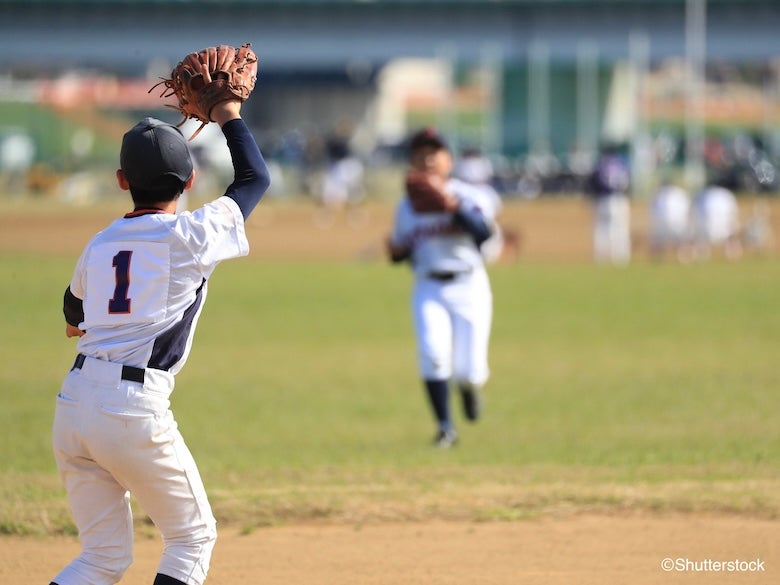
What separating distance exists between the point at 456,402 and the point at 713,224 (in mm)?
16190

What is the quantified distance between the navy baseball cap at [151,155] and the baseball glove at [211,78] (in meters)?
0.21

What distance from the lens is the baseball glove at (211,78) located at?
447 cm

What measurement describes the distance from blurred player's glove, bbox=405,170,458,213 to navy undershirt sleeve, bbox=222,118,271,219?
15.3 ft

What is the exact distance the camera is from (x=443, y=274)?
30.5ft

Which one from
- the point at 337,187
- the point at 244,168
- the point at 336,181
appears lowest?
the point at 244,168

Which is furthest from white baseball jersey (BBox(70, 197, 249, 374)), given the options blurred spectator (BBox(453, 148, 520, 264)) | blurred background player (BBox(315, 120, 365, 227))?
blurred background player (BBox(315, 120, 365, 227))

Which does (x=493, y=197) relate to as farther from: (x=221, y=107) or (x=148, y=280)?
(x=148, y=280)

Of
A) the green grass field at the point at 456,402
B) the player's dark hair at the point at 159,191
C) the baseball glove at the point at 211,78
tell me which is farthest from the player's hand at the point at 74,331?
the green grass field at the point at 456,402

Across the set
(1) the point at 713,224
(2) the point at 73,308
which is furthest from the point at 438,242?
(1) the point at 713,224

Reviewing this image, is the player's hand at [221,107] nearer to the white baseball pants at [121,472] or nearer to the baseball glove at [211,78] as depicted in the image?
the baseball glove at [211,78]

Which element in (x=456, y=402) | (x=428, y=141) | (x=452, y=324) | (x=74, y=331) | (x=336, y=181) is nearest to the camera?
(x=74, y=331)

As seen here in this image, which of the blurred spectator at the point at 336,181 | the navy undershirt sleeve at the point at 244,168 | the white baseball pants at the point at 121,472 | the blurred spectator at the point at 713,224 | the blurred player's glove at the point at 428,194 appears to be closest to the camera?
the white baseball pants at the point at 121,472

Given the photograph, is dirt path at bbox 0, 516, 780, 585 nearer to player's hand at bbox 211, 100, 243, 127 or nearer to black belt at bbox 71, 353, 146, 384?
black belt at bbox 71, 353, 146, 384

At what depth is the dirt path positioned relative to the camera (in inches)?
227
